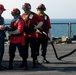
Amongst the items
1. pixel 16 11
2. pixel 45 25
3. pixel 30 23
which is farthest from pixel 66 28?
pixel 16 11

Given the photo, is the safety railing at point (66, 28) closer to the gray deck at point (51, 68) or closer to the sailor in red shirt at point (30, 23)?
the gray deck at point (51, 68)

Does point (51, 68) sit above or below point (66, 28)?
below

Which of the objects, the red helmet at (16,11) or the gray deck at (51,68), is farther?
the red helmet at (16,11)

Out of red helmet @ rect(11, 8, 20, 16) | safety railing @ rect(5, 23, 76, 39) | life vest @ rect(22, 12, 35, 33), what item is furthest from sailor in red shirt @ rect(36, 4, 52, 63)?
safety railing @ rect(5, 23, 76, 39)

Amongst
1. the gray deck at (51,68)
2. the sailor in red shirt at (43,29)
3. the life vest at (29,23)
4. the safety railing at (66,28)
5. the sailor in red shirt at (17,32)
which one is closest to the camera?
the gray deck at (51,68)

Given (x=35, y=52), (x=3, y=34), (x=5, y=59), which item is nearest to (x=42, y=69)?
(x=35, y=52)

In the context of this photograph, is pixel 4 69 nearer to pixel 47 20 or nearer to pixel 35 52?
pixel 35 52

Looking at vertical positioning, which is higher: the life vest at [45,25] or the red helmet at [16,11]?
the red helmet at [16,11]

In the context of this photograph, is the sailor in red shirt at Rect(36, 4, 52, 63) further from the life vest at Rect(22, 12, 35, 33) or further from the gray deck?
the life vest at Rect(22, 12, 35, 33)

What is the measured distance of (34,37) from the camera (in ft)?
39.8

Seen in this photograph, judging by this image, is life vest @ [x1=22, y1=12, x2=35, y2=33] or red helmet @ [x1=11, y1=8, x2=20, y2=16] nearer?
red helmet @ [x1=11, y1=8, x2=20, y2=16]

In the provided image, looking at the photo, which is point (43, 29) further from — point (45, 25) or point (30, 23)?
point (30, 23)

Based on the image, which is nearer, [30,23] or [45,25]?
[30,23]

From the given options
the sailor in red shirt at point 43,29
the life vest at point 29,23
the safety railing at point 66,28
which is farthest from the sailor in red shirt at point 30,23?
the safety railing at point 66,28
